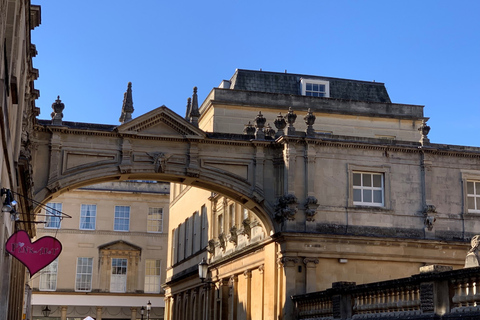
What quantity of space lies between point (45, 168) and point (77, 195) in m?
32.4

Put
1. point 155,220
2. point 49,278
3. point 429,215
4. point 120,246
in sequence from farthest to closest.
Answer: point 155,220 < point 120,246 < point 49,278 < point 429,215

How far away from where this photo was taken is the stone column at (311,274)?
25.7 meters

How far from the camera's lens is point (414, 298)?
16.5m

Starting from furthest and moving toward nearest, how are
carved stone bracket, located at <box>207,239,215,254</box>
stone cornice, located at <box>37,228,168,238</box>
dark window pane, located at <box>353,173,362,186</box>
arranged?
stone cornice, located at <box>37,228,168,238</box>
carved stone bracket, located at <box>207,239,215,254</box>
dark window pane, located at <box>353,173,362,186</box>

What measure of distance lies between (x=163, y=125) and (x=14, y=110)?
10.2m

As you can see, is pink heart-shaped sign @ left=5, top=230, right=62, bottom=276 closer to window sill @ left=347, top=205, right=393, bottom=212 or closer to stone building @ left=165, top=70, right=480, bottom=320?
stone building @ left=165, top=70, right=480, bottom=320

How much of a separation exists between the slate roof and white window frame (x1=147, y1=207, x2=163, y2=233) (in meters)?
18.8

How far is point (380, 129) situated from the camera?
39.2 meters

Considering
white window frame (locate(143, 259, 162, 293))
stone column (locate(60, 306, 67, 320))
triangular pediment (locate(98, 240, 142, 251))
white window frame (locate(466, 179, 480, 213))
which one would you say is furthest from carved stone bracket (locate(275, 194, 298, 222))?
stone column (locate(60, 306, 67, 320))

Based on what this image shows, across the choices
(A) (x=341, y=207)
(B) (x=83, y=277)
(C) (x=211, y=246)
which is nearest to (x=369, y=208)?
(A) (x=341, y=207)

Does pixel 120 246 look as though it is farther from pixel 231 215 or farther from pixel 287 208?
pixel 287 208

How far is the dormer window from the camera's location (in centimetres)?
4091

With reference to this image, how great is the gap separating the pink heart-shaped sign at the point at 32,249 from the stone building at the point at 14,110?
18.7 inches

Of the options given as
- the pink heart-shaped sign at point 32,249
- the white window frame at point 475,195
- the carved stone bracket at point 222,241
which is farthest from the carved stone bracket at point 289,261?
the pink heart-shaped sign at point 32,249
